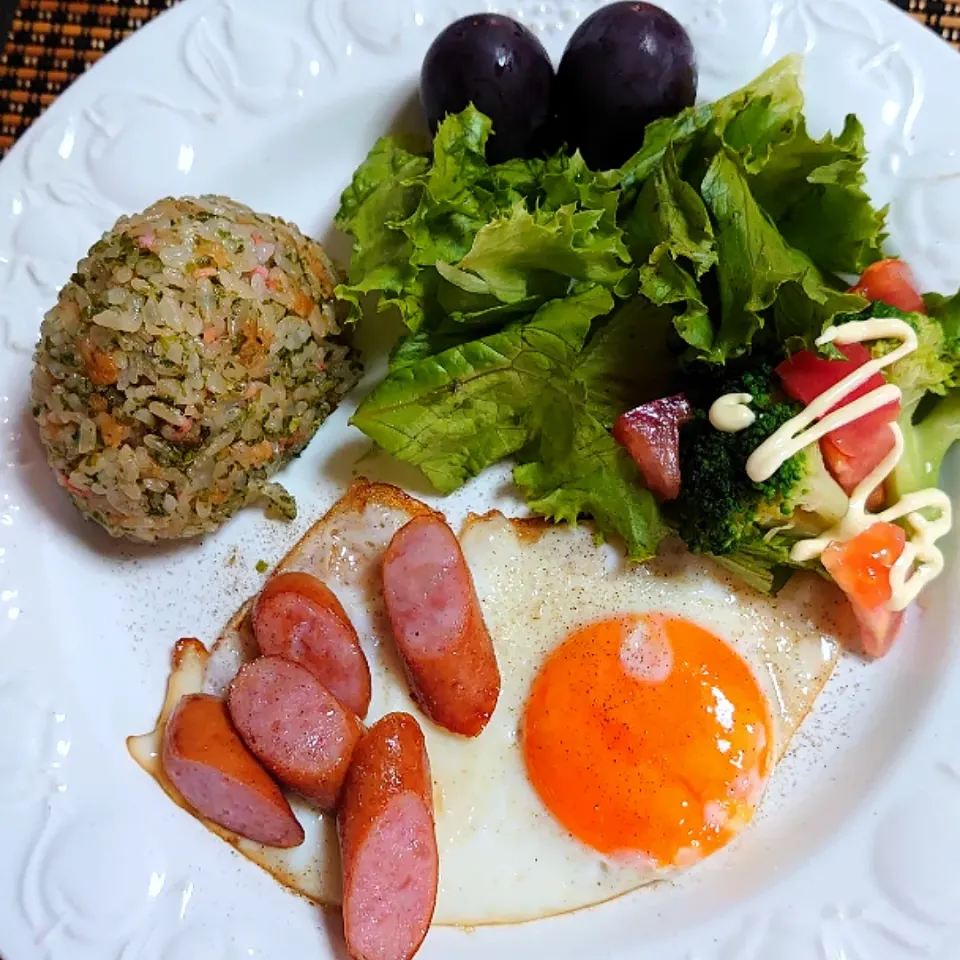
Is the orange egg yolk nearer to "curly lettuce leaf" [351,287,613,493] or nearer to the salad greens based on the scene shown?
the salad greens

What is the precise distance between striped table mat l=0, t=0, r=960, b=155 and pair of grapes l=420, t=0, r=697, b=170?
4.07ft

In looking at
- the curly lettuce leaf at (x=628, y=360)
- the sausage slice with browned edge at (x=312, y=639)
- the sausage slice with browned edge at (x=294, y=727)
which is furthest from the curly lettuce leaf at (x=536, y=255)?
the sausage slice with browned edge at (x=294, y=727)

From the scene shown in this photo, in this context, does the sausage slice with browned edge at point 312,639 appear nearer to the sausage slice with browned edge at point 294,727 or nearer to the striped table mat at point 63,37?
the sausage slice with browned edge at point 294,727

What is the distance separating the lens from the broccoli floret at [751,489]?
2.39 m

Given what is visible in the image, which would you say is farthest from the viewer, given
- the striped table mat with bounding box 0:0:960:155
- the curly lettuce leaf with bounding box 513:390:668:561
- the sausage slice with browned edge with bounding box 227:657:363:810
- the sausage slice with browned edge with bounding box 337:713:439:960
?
the striped table mat with bounding box 0:0:960:155

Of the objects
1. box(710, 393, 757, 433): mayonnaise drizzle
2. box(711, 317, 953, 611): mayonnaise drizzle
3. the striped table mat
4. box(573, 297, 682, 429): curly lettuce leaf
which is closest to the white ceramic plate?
box(711, 317, 953, 611): mayonnaise drizzle

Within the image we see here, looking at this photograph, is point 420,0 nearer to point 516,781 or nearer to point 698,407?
point 698,407

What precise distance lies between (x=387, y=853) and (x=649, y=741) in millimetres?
707

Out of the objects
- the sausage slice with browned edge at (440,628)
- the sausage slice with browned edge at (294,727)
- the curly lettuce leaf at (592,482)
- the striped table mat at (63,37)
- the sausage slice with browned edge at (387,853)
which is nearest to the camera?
the sausage slice with browned edge at (387,853)

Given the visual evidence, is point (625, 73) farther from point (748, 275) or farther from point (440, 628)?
point (440, 628)

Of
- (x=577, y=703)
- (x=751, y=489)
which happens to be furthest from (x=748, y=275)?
(x=577, y=703)

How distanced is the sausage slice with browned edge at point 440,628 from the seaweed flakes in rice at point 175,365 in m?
0.48

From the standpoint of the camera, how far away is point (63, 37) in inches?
129

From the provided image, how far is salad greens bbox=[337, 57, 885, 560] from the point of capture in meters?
2.38
